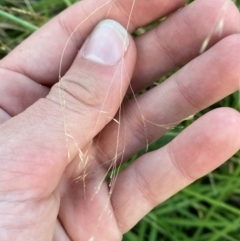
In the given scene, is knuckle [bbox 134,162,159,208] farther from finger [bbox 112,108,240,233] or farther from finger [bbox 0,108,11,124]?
finger [bbox 0,108,11,124]

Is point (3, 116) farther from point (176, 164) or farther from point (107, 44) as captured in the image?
point (176, 164)

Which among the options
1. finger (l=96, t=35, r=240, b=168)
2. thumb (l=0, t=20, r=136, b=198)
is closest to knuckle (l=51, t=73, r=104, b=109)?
thumb (l=0, t=20, r=136, b=198)

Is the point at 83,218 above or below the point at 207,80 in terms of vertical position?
below

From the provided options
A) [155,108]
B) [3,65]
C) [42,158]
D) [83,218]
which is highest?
[3,65]

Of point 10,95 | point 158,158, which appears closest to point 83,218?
point 158,158

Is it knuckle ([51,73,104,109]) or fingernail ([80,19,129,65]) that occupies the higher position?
fingernail ([80,19,129,65])

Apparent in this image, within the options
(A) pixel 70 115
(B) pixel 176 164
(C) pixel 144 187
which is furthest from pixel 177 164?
(A) pixel 70 115

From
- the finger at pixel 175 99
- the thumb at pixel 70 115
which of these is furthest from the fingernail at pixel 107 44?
the finger at pixel 175 99

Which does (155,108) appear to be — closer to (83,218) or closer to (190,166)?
(190,166)
